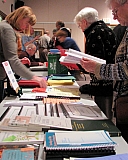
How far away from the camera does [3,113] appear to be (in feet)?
4.43

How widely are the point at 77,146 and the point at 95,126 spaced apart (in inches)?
12.7

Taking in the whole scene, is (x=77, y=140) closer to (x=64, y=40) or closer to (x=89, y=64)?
(x=89, y=64)

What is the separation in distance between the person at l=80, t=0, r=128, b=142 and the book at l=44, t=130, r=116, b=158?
523 millimetres

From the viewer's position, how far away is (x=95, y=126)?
117 cm

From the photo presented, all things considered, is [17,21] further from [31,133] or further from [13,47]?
[31,133]

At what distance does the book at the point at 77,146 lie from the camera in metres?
0.86

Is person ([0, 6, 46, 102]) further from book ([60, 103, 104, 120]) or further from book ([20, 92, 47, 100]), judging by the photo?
book ([60, 103, 104, 120])

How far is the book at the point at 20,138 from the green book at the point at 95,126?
0.18 m

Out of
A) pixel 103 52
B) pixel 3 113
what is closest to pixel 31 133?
pixel 3 113

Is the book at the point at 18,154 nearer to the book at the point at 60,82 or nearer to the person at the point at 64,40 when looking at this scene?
the book at the point at 60,82

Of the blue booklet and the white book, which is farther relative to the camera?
the white book

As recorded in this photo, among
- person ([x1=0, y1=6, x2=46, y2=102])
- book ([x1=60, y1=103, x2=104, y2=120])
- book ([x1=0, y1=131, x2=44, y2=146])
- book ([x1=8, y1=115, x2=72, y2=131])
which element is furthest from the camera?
person ([x1=0, y1=6, x2=46, y2=102])

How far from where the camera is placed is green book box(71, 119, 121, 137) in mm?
1109

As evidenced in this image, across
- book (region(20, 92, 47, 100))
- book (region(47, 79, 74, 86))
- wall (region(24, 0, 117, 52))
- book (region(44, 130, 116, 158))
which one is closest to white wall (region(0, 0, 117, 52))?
wall (region(24, 0, 117, 52))
